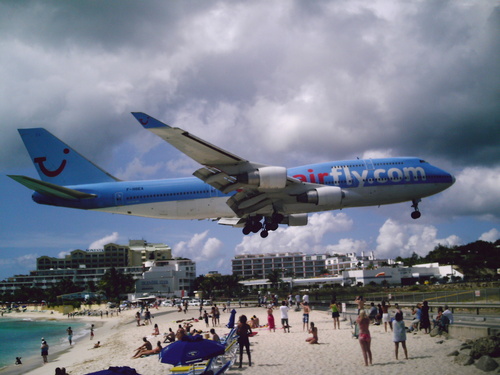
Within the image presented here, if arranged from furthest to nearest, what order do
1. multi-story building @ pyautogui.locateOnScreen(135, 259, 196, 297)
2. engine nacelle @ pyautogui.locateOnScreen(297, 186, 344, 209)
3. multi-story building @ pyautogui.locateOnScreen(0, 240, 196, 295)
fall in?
multi-story building @ pyautogui.locateOnScreen(0, 240, 196, 295) < multi-story building @ pyautogui.locateOnScreen(135, 259, 196, 297) < engine nacelle @ pyautogui.locateOnScreen(297, 186, 344, 209)

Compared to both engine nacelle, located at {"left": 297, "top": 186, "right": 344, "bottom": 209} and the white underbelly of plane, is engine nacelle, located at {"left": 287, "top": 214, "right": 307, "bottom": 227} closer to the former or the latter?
the white underbelly of plane

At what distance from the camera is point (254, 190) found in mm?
27766

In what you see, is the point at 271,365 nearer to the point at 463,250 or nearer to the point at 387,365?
the point at 387,365

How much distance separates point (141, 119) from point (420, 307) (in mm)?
17259

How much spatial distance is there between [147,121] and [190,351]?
1197cm

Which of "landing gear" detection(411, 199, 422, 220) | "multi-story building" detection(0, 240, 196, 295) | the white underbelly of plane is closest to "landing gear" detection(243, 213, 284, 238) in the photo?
the white underbelly of plane

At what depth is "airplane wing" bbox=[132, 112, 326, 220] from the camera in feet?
71.8

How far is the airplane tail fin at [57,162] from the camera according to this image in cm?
3406

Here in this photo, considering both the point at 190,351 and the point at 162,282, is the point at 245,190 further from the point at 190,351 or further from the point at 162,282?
the point at 162,282

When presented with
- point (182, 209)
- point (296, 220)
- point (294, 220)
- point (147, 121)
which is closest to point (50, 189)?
point (182, 209)

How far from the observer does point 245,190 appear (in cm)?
2797

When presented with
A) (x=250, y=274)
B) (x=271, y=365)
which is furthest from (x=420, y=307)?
(x=250, y=274)

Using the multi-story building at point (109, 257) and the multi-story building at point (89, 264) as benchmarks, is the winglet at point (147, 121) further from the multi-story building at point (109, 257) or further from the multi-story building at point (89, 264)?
the multi-story building at point (109, 257)

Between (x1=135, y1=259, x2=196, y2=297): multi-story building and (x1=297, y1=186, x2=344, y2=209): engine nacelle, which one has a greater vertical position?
(x1=297, y1=186, x2=344, y2=209): engine nacelle
